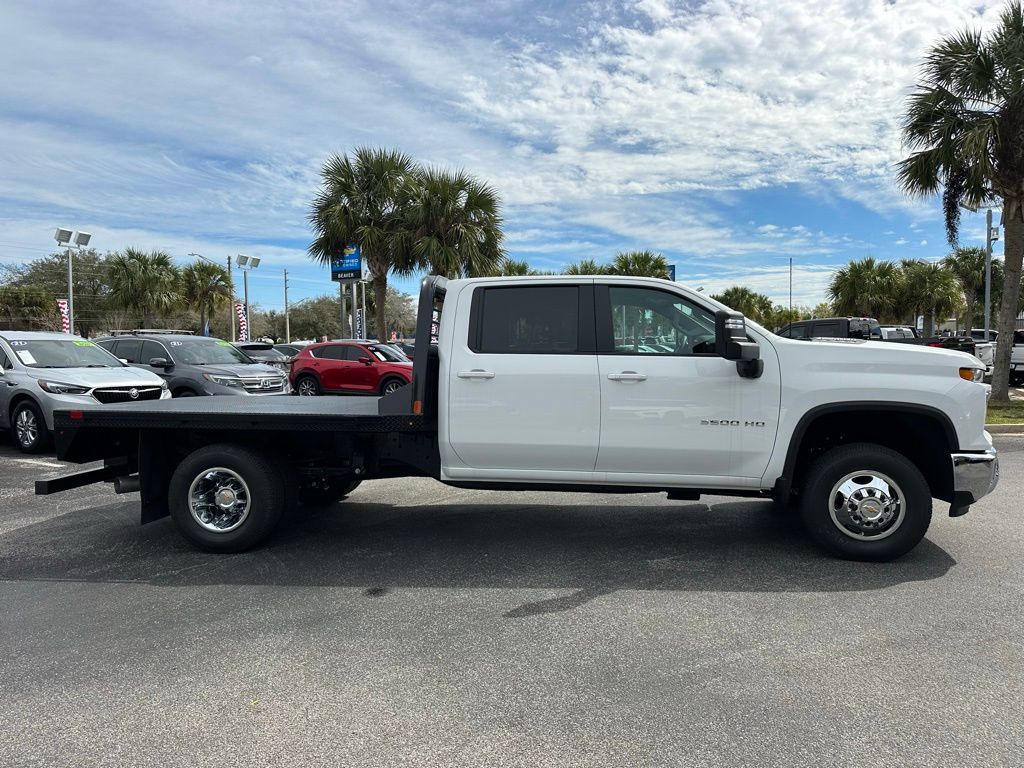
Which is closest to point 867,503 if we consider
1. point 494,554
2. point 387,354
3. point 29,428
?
point 494,554

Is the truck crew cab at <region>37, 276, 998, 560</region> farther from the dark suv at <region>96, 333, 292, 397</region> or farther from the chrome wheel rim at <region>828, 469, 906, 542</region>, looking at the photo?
the dark suv at <region>96, 333, 292, 397</region>

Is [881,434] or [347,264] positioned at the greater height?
[347,264]

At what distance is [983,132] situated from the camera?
13.3m

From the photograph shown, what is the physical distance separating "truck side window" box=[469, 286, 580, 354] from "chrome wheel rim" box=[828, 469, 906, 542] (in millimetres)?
1995

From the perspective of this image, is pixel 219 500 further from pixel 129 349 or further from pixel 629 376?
pixel 129 349

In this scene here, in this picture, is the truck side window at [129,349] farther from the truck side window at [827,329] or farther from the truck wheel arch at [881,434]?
the truck side window at [827,329]

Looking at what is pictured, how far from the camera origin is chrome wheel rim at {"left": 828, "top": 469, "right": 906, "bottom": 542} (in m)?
4.59

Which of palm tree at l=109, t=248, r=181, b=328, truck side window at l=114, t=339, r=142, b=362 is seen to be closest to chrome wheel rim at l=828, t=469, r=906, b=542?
truck side window at l=114, t=339, r=142, b=362

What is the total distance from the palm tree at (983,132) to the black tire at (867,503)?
38.9 ft

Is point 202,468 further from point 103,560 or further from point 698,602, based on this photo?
point 698,602

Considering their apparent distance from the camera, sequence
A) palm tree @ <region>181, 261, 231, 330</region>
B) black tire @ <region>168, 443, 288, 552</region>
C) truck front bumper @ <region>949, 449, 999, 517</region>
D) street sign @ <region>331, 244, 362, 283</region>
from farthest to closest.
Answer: palm tree @ <region>181, 261, 231, 330</region>, street sign @ <region>331, 244, 362, 283</region>, black tire @ <region>168, 443, 288, 552</region>, truck front bumper @ <region>949, 449, 999, 517</region>

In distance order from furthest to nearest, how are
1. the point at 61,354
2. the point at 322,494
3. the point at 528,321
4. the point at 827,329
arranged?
the point at 827,329
the point at 61,354
the point at 322,494
the point at 528,321

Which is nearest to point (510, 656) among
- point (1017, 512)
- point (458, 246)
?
point (1017, 512)

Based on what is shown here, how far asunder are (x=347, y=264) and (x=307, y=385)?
588 centimetres
